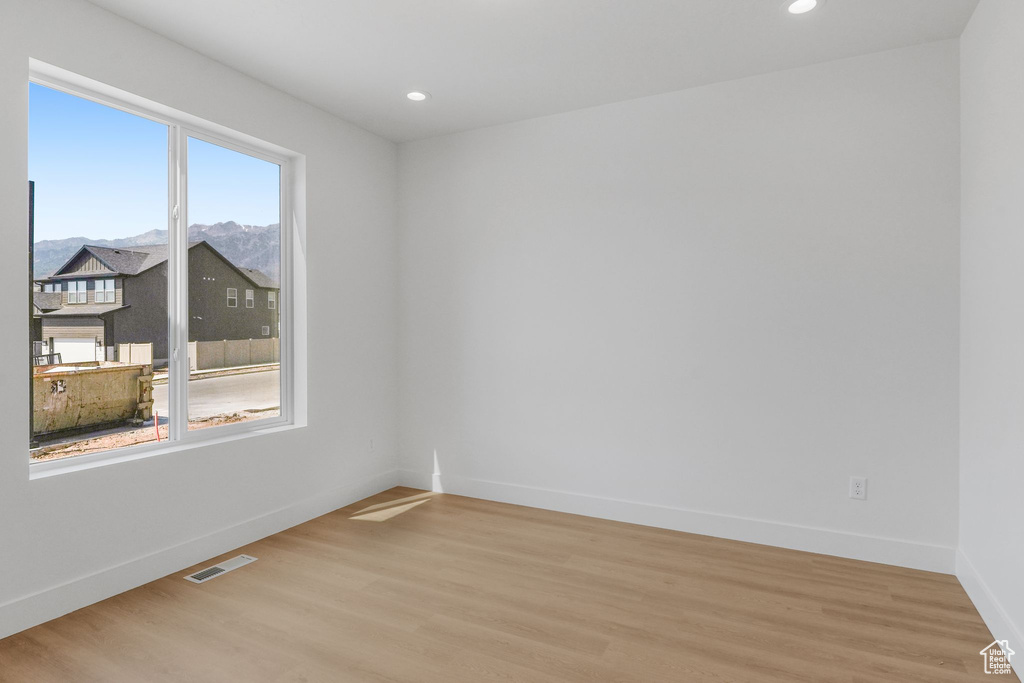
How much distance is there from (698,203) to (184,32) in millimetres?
3011

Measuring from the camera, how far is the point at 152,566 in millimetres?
2906

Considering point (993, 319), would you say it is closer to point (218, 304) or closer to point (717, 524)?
point (717, 524)

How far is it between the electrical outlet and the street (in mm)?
3589

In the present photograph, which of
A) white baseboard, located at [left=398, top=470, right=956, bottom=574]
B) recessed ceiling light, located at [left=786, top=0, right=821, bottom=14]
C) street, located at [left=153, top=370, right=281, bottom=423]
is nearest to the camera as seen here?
recessed ceiling light, located at [left=786, top=0, right=821, bottom=14]

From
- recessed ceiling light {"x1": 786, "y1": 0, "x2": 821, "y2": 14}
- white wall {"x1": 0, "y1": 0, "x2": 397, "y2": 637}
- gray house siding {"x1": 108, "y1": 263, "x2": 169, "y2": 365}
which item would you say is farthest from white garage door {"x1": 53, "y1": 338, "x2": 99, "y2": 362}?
recessed ceiling light {"x1": 786, "y1": 0, "x2": 821, "y2": 14}

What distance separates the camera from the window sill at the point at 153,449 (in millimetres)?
2633

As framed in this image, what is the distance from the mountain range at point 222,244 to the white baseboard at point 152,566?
1438mm

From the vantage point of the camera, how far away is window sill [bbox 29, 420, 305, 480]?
2.63m

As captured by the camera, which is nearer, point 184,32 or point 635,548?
point 184,32

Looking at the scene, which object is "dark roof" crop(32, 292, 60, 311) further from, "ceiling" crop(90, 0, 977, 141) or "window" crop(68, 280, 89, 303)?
"ceiling" crop(90, 0, 977, 141)

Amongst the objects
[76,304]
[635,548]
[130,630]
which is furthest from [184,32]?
[635,548]

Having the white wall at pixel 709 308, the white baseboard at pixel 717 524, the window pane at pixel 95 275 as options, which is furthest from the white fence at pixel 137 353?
the white baseboard at pixel 717 524

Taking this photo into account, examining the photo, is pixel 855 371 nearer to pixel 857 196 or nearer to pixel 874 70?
pixel 857 196

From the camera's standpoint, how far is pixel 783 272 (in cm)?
334
